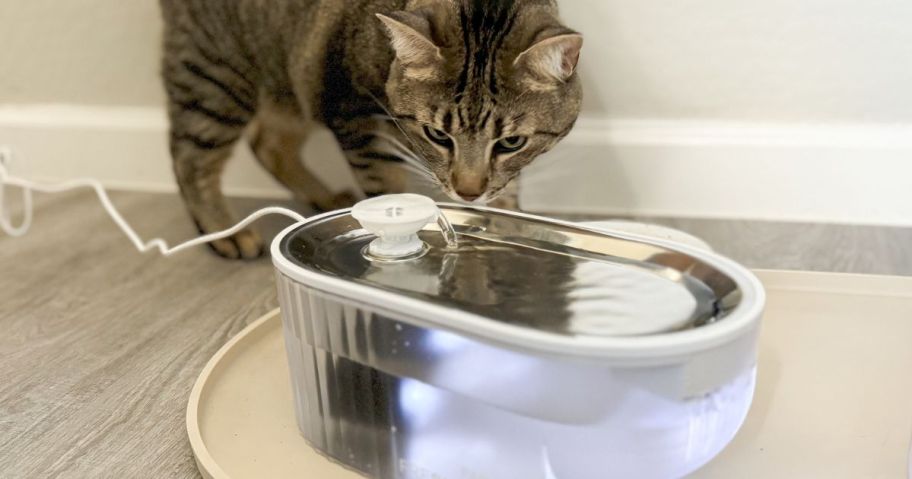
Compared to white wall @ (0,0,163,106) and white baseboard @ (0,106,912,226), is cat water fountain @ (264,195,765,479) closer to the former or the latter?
white baseboard @ (0,106,912,226)

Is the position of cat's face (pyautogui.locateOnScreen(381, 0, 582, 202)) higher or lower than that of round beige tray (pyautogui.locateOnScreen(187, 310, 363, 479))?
higher

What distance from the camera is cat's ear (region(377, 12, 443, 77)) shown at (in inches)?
32.2

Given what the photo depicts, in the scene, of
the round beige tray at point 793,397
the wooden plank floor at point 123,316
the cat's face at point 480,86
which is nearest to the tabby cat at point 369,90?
the cat's face at point 480,86

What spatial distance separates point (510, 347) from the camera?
0.43 meters

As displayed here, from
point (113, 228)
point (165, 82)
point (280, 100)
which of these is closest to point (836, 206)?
point (280, 100)

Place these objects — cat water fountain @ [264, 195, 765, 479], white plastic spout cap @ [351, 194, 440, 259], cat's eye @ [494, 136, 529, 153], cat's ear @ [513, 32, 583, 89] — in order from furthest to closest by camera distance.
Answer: cat's eye @ [494, 136, 529, 153] → cat's ear @ [513, 32, 583, 89] → white plastic spout cap @ [351, 194, 440, 259] → cat water fountain @ [264, 195, 765, 479]

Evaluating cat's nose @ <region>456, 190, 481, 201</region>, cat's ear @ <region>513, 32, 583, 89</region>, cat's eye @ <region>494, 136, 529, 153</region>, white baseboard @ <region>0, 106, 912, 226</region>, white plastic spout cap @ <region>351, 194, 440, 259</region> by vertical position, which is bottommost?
white baseboard @ <region>0, 106, 912, 226</region>

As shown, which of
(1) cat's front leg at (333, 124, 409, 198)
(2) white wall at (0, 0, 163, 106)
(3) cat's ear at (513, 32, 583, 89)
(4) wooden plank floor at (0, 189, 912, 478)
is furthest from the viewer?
(2) white wall at (0, 0, 163, 106)

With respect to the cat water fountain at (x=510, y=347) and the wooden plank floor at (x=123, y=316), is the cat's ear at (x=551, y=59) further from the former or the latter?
the wooden plank floor at (x=123, y=316)

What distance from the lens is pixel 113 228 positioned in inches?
49.9

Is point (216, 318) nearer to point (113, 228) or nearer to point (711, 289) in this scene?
point (113, 228)

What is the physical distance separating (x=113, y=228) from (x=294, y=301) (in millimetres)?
902

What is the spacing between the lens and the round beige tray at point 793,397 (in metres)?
0.56

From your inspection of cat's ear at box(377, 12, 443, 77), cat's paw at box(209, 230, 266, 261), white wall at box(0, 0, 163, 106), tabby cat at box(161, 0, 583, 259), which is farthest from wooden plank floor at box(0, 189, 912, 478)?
cat's ear at box(377, 12, 443, 77)
